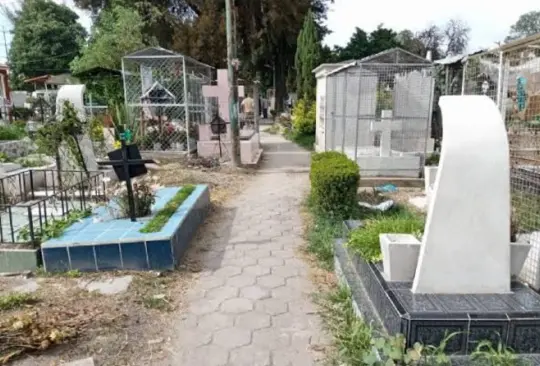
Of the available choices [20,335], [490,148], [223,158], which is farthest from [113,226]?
[223,158]

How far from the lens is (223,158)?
410 inches

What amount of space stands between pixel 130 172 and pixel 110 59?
14.8 m

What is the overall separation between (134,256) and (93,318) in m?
0.91

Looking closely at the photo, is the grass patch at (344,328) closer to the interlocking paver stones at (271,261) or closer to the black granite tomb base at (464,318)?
the black granite tomb base at (464,318)

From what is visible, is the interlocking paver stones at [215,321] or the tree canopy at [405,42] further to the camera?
the tree canopy at [405,42]

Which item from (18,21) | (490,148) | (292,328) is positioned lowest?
(292,328)

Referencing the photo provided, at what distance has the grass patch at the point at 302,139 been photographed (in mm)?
14285

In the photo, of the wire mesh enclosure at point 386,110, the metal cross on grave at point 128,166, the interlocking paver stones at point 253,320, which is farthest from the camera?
A: the wire mesh enclosure at point 386,110

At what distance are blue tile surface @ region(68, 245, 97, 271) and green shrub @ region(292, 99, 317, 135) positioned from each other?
42.2 ft

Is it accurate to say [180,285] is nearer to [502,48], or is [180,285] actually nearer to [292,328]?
[292,328]

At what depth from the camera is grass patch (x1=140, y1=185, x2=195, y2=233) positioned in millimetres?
4184

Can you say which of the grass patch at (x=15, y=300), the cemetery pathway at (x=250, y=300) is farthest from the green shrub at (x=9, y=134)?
the grass patch at (x=15, y=300)

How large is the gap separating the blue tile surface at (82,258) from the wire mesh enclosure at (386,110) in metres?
4.92

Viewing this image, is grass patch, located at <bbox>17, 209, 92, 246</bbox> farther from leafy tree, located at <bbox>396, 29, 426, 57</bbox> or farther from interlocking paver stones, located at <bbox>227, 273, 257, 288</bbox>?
leafy tree, located at <bbox>396, 29, 426, 57</bbox>
